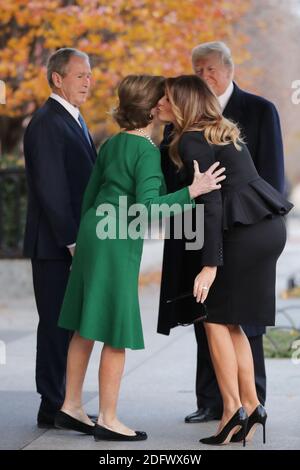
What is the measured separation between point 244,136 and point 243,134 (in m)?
0.08

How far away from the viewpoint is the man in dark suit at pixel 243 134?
620 cm

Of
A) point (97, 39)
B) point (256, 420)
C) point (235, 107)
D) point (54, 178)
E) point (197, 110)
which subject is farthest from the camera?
point (97, 39)

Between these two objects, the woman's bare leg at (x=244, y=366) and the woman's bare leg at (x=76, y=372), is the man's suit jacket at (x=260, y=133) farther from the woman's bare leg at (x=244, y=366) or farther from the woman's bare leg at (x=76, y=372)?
the woman's bare leg at (x=76, y=372)

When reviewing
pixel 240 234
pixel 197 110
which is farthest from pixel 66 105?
pixel 240 234

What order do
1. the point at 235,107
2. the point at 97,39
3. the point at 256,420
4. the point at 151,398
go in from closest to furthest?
the point at 256,420 < the point at 235,107 < the point at 151,398 < the point at 97,39

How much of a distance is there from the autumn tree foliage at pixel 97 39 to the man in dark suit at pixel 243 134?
723 centimetres

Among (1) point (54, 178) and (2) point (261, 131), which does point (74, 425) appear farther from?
(2) point (261, 131)

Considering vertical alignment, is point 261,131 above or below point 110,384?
above

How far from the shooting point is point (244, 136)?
20.3 ft

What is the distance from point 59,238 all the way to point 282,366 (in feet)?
9.39

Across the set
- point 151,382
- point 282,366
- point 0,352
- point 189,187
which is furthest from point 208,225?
point 0,352
